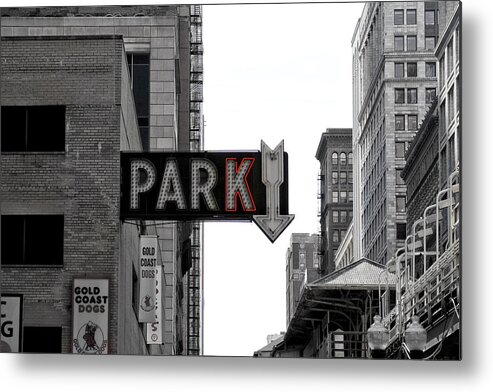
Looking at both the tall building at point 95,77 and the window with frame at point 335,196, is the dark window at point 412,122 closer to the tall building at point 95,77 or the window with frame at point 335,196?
the window with frame at point 335,196

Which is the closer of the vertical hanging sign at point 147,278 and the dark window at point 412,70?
the dark window at point 412,70

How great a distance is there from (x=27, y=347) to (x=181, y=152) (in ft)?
8.84

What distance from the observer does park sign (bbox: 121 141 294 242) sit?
16.2 meters

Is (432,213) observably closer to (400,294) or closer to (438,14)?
(400,294)

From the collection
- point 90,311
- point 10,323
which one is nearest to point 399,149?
point 90,311

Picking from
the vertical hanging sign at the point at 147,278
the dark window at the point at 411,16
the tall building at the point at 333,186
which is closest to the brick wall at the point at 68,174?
the vertical hanging sign at the point at 147,278

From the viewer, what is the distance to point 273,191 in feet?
53.3

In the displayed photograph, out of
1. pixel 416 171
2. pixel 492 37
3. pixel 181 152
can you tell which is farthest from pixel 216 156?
pixel 492 37

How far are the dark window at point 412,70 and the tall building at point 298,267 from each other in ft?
6.54

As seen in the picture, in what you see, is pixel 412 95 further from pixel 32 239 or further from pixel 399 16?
pixel 32 239

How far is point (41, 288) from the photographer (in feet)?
54.3

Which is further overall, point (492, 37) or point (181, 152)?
point (181, 152)

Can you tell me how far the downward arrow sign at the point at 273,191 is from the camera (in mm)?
16156

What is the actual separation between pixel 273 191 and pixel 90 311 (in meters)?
2.45
